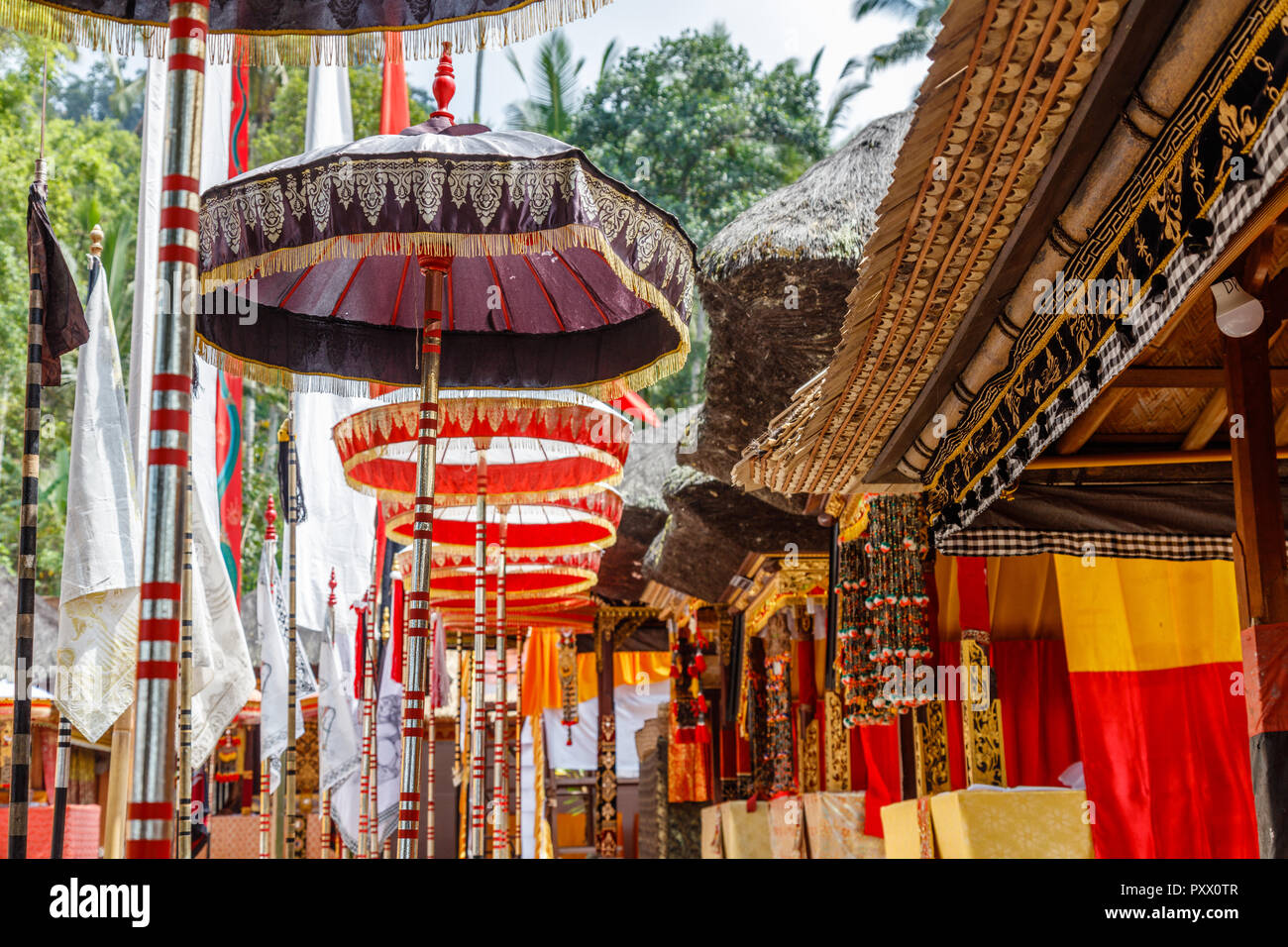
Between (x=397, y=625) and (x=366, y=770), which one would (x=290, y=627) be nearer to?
(x=366, y=770)

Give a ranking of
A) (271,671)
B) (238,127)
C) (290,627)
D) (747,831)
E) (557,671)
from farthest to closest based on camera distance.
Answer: (557,671) < (747,831) < (238,127) < (271,671) < (290,627)

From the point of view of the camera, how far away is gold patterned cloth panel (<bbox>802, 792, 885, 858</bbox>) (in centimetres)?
873

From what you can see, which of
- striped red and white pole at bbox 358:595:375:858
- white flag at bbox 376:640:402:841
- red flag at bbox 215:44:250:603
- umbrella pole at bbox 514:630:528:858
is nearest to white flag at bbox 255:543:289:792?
red flag at bbox 215:44:250:603

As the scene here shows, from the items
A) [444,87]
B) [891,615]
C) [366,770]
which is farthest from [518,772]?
[444,87]

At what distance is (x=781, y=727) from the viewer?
10.9 m

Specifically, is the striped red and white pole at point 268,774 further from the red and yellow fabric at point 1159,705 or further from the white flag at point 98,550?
the red and yellow fabric at point 1159,705

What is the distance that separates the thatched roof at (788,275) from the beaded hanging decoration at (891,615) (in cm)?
118

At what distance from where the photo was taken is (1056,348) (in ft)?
13.4

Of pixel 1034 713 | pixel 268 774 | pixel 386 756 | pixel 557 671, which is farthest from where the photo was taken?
pixel 557 671

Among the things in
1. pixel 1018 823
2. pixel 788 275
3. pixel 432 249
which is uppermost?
pixel 788 275

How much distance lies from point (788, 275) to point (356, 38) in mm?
3220

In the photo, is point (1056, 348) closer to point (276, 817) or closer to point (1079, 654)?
point (1079, 654)

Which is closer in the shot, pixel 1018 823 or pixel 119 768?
pixel 1018 823
